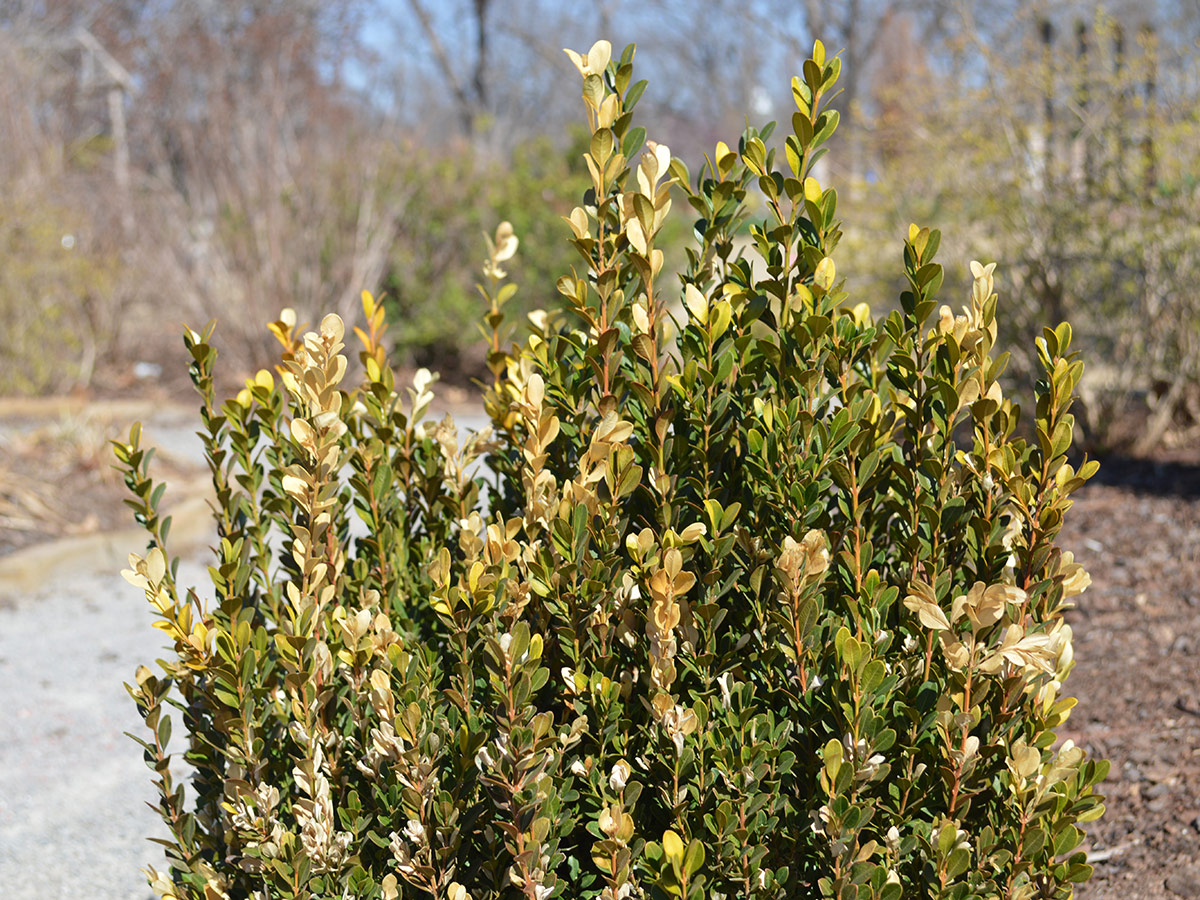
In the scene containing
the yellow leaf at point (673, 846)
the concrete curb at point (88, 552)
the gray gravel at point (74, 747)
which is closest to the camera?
the yellow leaf at point (673, 846)

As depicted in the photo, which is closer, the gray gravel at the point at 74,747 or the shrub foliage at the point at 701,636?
the shrub foliage at the point at 701,636

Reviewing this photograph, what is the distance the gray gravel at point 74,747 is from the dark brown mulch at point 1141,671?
95.3 inches

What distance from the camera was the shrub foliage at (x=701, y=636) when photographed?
1.38m

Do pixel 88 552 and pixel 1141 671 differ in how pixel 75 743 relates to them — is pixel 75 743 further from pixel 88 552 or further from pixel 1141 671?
pixel 1141 671

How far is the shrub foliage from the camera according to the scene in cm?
138

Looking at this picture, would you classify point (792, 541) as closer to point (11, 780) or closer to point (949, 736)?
point (949, 736)

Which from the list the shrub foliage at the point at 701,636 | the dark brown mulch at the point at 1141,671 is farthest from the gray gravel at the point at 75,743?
the dark brown mulch at the point at 1141,671

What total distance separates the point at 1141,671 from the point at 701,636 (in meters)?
2.23

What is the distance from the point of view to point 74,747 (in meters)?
3.41

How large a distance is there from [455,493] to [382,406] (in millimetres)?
220

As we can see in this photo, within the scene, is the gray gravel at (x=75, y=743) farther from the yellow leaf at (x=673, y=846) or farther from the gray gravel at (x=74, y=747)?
the yellow leaf at (x=673, y=846)

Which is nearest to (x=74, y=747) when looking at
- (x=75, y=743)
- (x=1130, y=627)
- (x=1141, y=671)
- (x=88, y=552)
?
(x=75, y=743)

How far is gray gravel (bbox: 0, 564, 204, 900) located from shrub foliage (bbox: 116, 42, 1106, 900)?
1300mm

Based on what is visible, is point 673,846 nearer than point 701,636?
Yes
